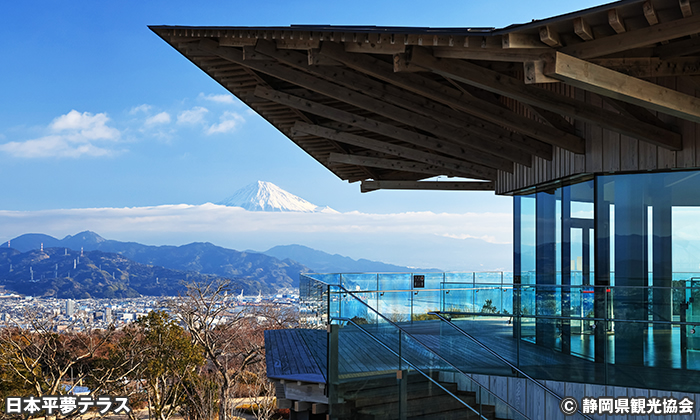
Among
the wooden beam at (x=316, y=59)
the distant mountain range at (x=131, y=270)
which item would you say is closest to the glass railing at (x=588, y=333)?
the wooden beam at (x=316, y=59)

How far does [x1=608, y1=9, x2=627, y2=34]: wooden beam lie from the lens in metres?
Result: 4.94

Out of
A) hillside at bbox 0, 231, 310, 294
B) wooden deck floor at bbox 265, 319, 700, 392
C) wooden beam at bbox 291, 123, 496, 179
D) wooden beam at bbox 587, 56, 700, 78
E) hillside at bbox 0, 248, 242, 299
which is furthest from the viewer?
hillside at bbox 0, 231, 310, 294

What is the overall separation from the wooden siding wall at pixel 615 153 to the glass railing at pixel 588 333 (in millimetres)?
1811

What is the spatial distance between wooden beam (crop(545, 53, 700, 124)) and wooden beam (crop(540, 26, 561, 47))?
0.13 meters

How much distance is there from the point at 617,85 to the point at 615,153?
392cm

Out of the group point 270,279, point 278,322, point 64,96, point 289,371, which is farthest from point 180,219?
point 289,371

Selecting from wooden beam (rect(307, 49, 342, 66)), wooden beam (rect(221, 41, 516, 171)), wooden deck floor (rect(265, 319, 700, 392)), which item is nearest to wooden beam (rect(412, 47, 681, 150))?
wooden beam (rect(307, 49, 342, 66))

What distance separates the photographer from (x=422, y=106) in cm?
920

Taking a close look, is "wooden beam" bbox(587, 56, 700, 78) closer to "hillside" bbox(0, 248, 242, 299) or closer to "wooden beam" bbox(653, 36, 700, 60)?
"wooden beam" bbox(653, 36, 700, 60)

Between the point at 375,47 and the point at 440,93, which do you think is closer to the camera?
the point at 375,47

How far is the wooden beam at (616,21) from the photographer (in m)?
4.94

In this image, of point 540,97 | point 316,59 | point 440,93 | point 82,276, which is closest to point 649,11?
point 540,97

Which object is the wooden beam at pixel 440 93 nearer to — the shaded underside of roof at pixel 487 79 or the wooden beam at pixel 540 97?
the shaded underside of roof at pixel 487 79

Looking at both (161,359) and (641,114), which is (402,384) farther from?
(161,359)
